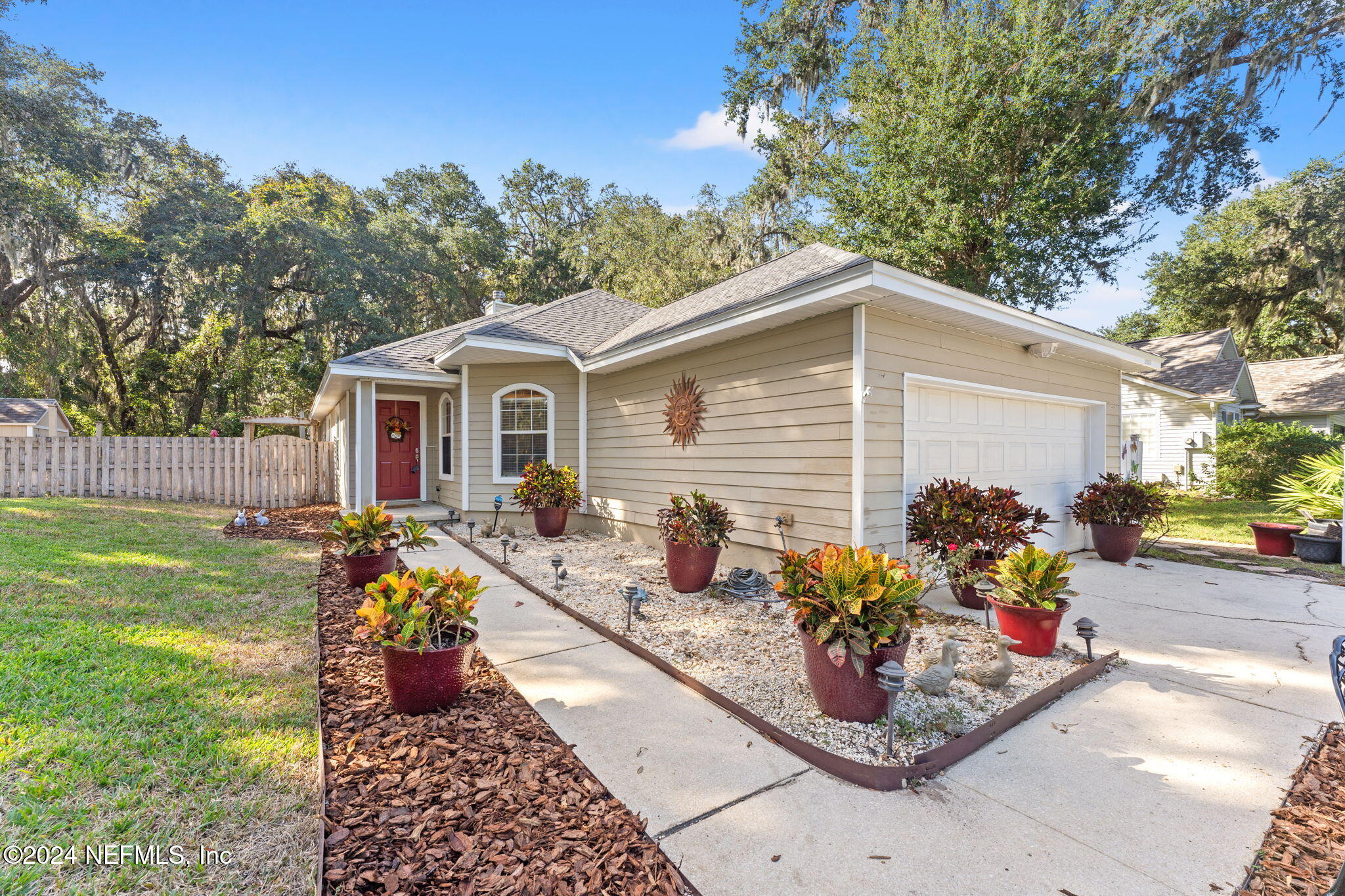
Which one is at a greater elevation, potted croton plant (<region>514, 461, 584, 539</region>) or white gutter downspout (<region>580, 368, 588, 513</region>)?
white gutter downspout (<region>580, 368, 588, 513</region>)

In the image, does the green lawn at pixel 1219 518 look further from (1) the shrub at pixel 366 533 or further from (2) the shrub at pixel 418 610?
(1) the shrub at pixel 366 533

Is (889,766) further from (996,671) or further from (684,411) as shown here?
(684,411)

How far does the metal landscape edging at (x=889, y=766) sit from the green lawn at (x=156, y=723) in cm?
182

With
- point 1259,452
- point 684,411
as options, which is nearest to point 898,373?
point 684,411

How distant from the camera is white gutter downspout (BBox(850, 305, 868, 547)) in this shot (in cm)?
455

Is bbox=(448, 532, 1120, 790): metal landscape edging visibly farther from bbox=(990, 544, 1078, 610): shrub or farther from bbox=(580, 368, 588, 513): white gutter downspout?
bbox=(580, 368, 588, 513): white gutter downspout

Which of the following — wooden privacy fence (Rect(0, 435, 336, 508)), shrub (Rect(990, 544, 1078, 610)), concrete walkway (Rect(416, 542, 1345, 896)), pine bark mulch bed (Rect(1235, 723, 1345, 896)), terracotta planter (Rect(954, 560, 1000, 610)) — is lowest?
concrete walkway (Rect(416, 542, 1345, 896))

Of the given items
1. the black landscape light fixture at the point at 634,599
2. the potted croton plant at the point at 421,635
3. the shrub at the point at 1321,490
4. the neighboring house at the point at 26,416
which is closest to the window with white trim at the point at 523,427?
the black landscape light fixture at the point at 634,599

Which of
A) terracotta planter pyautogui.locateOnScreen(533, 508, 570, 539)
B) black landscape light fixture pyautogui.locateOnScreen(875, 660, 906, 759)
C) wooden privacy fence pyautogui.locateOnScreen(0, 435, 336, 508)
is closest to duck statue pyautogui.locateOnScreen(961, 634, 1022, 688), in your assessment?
black landscape light fixture pyautogui.locateOnScreen(875, 660, 906, 759)

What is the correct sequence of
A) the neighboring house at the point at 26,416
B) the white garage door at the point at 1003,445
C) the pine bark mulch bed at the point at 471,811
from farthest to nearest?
the neighboring house at the point at 26,416
the white garage door at the point at 1003,445
the pine bark mulch bed at the point at 471,811

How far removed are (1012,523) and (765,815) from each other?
3586 millimetres

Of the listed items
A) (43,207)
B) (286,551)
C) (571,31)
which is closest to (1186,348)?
(571,31)

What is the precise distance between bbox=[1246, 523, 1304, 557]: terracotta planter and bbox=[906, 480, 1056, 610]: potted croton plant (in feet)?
15.5

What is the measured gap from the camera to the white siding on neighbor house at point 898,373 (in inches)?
184
